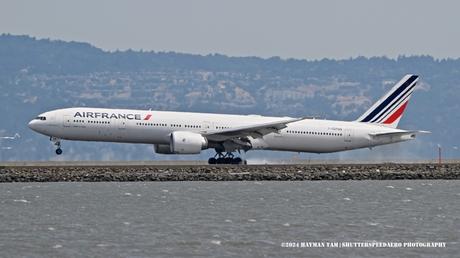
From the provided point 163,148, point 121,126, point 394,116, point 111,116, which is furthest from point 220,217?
point 394,116

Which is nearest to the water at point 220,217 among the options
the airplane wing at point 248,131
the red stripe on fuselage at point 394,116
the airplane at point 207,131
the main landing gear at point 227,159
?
the airplane wing at point 248,131

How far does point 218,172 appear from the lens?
77.1 meters

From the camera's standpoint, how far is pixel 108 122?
79812 millimetres

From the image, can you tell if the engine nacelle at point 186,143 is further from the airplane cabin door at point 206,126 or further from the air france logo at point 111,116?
the air france logo at point 111,116

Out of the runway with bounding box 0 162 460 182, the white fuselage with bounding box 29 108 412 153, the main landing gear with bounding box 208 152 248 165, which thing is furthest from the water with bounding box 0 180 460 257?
the main landing gear with bounding box 208 152 248 165

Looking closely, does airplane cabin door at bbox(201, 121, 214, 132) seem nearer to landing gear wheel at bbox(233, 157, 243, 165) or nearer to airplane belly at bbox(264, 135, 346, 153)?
landing gear wheel at bbox(233, 157, 243, 165)

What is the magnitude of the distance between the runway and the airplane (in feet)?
5.10

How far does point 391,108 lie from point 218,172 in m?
16.6

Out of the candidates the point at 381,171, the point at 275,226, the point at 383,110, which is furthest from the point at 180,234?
the point at 383,110

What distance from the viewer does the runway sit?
2968 inches

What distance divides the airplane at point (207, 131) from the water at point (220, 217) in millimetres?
3960

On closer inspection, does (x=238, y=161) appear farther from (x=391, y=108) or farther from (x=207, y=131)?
(x=391, y=108)

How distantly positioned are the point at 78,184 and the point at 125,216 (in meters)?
18.2

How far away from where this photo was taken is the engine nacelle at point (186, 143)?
3147 inches
